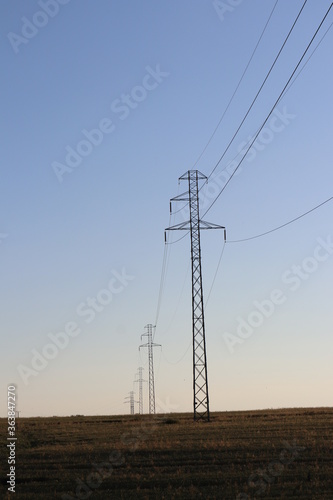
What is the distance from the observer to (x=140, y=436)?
163ft

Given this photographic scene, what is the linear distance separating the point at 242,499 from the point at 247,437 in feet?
74.2

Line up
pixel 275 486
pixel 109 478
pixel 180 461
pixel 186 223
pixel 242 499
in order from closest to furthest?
pixel 242 499 → pixel 275 486 → pixel 109 478 → pixel 180 461 → pixel 186 223

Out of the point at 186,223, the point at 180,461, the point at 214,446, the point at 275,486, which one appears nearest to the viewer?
the point at 275,486

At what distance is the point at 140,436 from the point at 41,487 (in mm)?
22636

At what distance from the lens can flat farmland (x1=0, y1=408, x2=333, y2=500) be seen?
25953 mm

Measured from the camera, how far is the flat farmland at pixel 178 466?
26.0 m

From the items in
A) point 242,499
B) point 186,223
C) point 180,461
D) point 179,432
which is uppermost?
point 186,223

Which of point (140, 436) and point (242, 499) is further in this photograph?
point (140, 436)

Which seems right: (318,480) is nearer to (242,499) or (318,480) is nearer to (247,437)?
(242,499)

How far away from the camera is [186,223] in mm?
62125

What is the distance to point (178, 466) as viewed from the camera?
1267 inches

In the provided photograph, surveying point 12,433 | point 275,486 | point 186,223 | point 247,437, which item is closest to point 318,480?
point 275,486

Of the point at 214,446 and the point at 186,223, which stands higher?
the point at 186,223

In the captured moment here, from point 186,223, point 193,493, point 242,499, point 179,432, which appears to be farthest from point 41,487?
point 186,223
